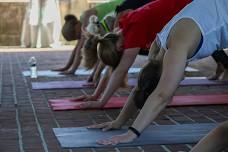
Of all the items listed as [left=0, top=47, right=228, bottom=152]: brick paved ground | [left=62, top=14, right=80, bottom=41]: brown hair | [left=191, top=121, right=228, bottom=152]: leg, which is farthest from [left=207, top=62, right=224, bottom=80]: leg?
[left=191, top=121, right=228, bottom=152]: leg

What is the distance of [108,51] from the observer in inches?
144

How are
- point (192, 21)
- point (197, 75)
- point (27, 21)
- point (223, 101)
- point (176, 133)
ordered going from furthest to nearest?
point (27, 21), point (197, 75), point (223, 101), point (176, 133), point (192, 21)

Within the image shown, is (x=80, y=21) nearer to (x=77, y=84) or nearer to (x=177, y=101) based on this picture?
(x=77, y=84)

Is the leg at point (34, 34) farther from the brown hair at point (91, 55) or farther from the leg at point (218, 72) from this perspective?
the brown hair at point (91, 55)

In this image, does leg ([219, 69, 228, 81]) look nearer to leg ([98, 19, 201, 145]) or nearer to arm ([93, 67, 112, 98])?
arm ([93, 67, 112, 98])

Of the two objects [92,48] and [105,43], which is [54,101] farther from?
[105,43]

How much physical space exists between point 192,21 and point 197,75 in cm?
447

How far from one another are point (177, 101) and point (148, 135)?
1.35 meters

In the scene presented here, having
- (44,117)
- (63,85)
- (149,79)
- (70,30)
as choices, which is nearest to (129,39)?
(44,117)

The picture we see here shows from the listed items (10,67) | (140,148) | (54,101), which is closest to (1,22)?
(10,67)

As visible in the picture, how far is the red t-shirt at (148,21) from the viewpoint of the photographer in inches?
156

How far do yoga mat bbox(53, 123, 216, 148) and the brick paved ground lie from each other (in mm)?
53

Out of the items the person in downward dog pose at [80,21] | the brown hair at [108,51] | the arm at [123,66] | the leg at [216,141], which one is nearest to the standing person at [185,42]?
the leg at [216,141]

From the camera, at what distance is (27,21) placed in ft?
40.1
